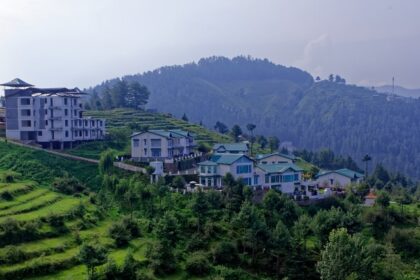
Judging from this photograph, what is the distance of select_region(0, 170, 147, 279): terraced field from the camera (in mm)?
36219

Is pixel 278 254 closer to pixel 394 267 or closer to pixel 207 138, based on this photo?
pixel 394 267

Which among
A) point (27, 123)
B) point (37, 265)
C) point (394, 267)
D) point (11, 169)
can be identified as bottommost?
point (394, 267)

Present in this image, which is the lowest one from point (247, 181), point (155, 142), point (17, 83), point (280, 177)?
point (247, 181)

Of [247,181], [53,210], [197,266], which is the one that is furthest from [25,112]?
[197,266]

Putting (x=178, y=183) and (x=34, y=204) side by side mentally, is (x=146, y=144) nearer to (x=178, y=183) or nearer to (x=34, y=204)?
(x=178, y=183)

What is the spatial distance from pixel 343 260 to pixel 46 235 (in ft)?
73.2

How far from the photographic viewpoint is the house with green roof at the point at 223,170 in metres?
61.8

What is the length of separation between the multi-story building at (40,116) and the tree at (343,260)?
43.3 metres

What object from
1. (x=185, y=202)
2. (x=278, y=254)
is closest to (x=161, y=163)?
(x=185, y=202)

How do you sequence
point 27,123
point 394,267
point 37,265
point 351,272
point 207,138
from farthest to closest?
point 207,138 < point 27,123 < point 394,267 < point 351,272 < point 37,265

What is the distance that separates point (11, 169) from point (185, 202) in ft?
66.6

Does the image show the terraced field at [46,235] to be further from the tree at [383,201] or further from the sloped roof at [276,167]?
the tree at [383,201]

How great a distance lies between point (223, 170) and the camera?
62.1 metres

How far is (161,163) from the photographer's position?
6259 cm
